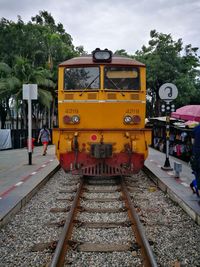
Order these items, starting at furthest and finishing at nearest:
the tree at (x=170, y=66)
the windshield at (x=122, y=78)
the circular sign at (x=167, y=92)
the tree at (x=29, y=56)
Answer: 1. the tree at (x=170, y=66)
2. the tree at (x=29, y=56)
3. the circular sign at (x=167, y=92)
4. the windshield at (x=122, y=78)

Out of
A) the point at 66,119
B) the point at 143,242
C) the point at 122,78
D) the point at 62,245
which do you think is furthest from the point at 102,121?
the point at 62,245

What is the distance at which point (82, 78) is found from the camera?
35.0ft

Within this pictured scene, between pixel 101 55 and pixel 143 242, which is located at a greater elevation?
pixel 101 55

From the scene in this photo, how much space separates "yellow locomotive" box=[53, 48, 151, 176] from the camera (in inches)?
402

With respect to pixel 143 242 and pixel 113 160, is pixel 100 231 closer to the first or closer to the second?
pixel 143 242

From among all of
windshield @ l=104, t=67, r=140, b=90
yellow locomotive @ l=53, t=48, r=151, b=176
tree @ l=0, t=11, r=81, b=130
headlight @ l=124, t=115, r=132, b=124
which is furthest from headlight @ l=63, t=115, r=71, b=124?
tree @ l=0, t=11, r=81, b=130

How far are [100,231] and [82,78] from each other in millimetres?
5486

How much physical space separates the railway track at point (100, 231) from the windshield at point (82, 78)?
3076mm

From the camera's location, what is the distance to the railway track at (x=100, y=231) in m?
4.99

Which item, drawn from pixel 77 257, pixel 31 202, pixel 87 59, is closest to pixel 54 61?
pixel 87 59

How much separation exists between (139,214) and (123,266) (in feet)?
8.39

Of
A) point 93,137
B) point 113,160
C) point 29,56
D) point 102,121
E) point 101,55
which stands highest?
point 29,56

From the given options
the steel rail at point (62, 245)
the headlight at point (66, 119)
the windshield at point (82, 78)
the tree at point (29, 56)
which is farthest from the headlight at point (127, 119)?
the tree at point (29, 56)

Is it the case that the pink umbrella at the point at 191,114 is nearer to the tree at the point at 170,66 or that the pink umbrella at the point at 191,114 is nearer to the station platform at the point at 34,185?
the station platform at the point at 34,185
